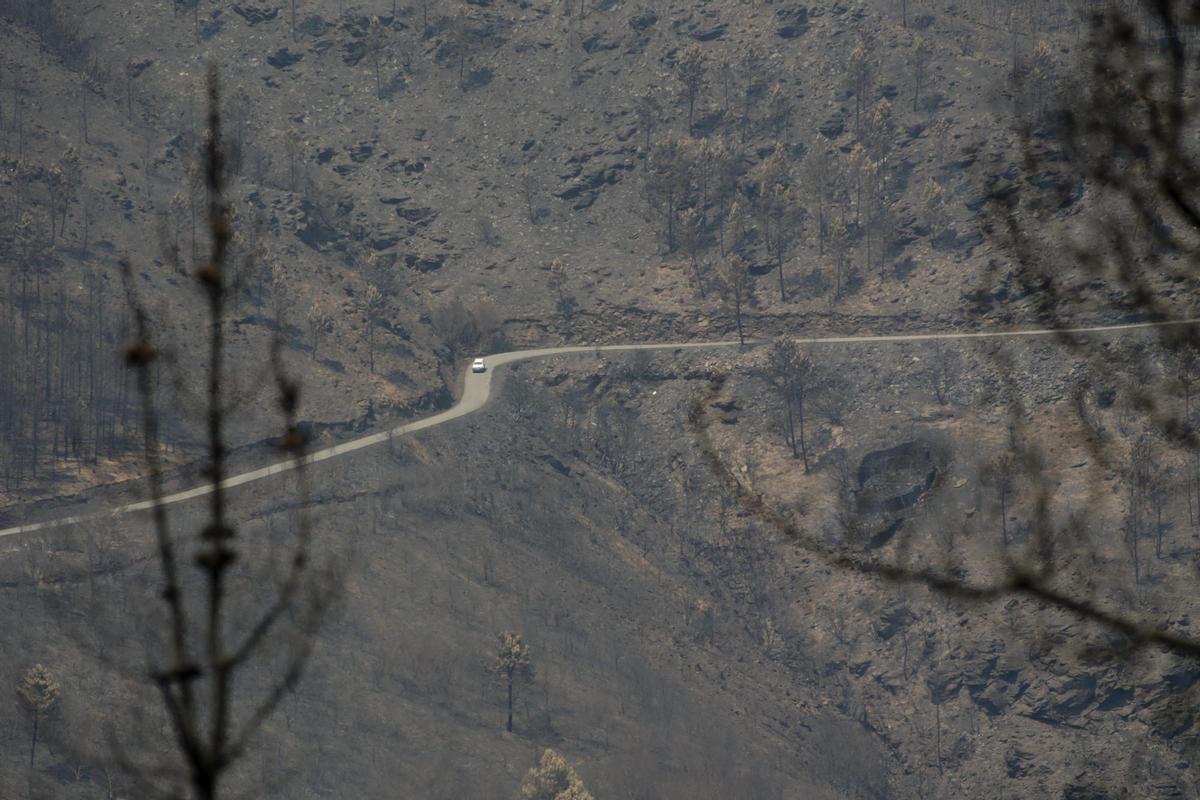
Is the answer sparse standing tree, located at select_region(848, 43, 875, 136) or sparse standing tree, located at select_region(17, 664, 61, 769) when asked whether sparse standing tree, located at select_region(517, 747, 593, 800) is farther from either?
sparse standing tree, located at select_region(848, 43, 875, 136)

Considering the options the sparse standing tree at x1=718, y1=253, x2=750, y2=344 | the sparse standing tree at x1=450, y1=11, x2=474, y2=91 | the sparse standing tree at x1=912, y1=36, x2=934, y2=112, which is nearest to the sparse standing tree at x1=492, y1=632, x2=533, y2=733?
the sparse standing tree at x1=718, y1=253, x2=750, y2=344

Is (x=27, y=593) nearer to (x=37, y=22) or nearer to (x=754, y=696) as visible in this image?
(x=754, y=696)

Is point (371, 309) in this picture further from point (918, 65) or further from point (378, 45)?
point (918, 65)

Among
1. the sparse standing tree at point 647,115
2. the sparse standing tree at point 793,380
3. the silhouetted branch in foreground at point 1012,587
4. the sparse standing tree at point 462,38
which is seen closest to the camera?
the silhouetted branch in foreground at point 1012,587

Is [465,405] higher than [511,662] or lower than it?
higher

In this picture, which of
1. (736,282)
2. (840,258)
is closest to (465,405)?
(736,282)

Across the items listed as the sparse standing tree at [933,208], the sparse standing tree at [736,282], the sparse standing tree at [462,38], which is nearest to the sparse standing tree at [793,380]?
the sparse standing tree at [736,282]

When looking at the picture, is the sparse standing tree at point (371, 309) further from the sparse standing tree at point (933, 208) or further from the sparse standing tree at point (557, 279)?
the sparse standing tree at point (933, 208)

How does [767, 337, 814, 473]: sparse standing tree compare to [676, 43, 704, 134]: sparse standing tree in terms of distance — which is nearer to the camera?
[767, 337, 814, 473]: sparse standing tree

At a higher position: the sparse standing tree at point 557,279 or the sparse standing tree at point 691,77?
the sparse standing tree at point 691,77

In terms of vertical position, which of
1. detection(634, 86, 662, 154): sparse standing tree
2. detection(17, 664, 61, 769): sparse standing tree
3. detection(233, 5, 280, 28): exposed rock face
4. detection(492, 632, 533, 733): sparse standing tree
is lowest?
detection(492, 632, 533, 733): sparse standing tree

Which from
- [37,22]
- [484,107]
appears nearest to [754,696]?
[484,107]
